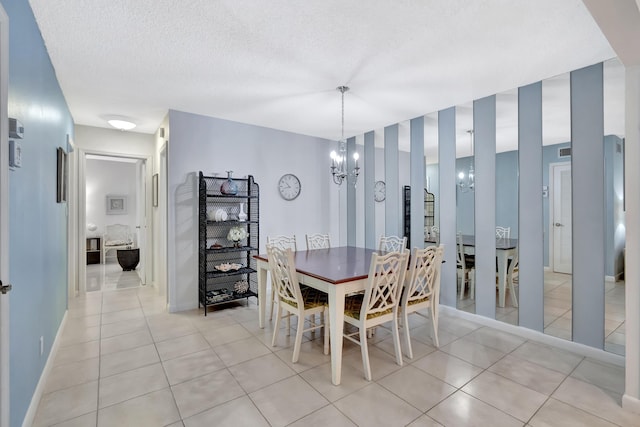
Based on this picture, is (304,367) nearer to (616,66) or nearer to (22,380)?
(22,380)

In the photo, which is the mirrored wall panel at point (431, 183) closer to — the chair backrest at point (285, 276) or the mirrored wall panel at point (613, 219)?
the mirrored wall panel at point (613, 219)

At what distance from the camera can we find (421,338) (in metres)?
3.00

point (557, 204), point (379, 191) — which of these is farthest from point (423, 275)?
point (379, 191)

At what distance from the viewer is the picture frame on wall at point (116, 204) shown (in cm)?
721

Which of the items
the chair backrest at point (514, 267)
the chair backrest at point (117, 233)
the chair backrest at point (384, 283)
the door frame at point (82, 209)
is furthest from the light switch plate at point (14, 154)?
the chair backrest at point (117, 233)

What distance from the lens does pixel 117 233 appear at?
284 inches

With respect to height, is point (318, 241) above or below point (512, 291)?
above

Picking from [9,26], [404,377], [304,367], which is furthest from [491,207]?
[9,26]

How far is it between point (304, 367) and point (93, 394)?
149 cm

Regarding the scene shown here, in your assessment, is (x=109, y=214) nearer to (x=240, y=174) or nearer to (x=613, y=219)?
(x=240, y=174)

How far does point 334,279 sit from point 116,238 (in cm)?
698

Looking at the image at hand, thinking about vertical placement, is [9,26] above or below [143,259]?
above

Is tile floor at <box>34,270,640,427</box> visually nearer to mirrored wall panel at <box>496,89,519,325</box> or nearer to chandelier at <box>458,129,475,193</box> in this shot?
mirrored wall panel at <box>496,89,519,325</box>

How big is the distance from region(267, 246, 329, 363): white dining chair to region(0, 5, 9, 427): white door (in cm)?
162
